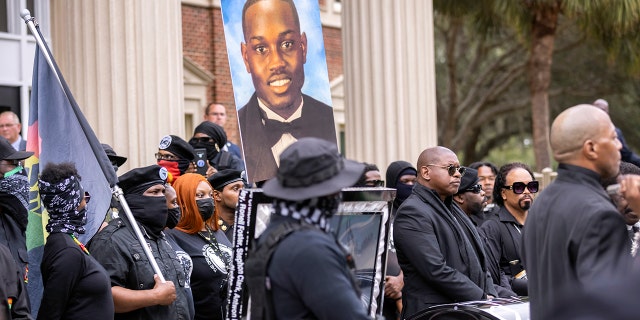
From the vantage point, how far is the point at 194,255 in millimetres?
7434

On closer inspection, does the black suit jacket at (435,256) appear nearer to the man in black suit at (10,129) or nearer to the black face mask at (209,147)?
the black face mask at (209,147)

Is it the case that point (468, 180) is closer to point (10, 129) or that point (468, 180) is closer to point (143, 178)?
point (143, 178)

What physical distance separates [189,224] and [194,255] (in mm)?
247

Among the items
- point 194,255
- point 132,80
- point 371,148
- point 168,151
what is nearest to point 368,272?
point 194,255

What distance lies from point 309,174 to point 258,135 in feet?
12.6

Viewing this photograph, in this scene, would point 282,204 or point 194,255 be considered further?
point 194,255

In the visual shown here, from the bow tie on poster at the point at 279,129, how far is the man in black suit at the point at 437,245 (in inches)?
41.7

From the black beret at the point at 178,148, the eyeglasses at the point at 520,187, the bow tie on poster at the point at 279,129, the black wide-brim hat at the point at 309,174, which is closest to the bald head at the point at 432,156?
the bow tie on poster at the point at 279,129

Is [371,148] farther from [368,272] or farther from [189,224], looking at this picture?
[368,272]

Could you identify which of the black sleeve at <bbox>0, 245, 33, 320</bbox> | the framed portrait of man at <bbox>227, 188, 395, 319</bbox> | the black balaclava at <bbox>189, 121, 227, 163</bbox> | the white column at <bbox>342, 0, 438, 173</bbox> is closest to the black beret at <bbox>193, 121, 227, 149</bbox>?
the black balaclava at <bbox>189, 121, 227, 163</bbox>

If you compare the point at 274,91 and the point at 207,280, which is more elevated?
the point at 274,91

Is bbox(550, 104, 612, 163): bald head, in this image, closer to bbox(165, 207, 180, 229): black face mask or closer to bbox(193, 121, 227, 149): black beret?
bbox(165, 207, 180, 229): black face mask

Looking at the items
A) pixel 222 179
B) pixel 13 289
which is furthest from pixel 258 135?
pixel 13 289

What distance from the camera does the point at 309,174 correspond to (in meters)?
4.18
